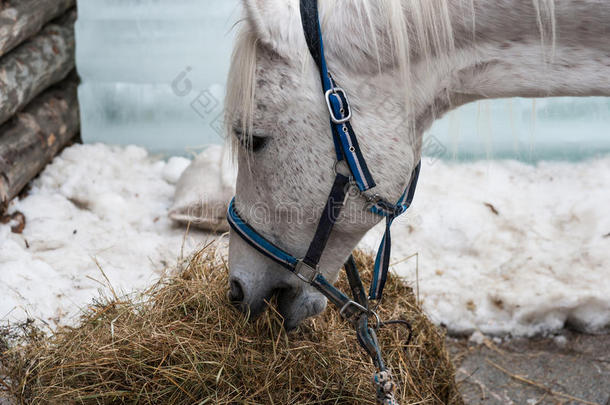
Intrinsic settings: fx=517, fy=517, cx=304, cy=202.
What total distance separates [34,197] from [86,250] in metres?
0.67

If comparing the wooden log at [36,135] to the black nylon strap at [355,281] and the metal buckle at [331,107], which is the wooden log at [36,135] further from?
the metal buckle at [331,107]

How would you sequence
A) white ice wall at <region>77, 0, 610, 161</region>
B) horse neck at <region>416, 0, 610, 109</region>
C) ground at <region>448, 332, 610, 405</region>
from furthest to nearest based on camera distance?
white ice wall at <region>77, 0, 610, 161</region> → ground at <region>448, 332, 610, 405</region> → horse neck at <region>416, 0, 610, 109</region>

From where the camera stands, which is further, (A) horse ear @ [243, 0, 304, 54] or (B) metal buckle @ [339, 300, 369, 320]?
(B) metal buckle @ [339, 300, 369, 320]

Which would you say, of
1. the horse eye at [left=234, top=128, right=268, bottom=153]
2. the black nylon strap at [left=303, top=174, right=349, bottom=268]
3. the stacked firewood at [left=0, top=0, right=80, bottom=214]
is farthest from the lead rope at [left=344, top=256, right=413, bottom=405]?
the stacked firewood at [left=0, top=0, right=80, bottom=214]

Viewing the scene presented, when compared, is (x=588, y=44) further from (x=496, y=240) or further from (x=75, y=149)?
(x=75, y=149)

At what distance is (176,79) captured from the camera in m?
3.54

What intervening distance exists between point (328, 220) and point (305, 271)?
0.55 feet

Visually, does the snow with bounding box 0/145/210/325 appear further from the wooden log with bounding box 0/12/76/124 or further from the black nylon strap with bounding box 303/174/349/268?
the black nylon strap with bounding box 303/174/349/268

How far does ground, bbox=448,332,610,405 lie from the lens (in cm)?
225

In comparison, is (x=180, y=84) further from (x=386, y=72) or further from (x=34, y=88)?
(x=386, y=72)

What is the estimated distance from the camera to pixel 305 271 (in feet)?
4.73

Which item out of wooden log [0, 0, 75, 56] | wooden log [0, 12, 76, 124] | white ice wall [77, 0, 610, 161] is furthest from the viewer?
white ice wall [77, 0, 610, 161]

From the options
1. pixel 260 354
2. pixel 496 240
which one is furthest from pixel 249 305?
pixel 496 240

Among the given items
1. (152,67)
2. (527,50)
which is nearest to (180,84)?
(152,67)
